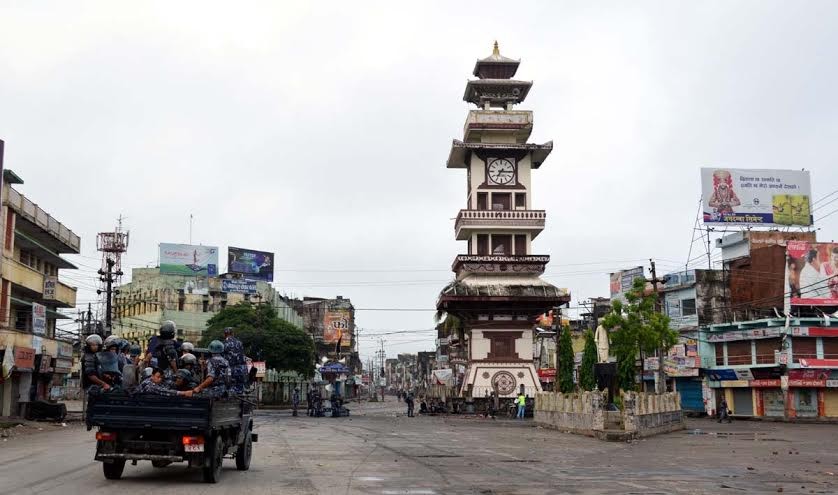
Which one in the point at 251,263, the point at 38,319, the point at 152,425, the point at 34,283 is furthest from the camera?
the point at 251,263

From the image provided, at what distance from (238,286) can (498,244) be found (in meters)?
42.9

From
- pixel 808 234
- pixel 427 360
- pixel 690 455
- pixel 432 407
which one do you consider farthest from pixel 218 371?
pixel 427 360

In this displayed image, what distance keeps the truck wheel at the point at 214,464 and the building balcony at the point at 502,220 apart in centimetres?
4727

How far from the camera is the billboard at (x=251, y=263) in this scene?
99250 millimetres

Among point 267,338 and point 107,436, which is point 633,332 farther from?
point 267,338

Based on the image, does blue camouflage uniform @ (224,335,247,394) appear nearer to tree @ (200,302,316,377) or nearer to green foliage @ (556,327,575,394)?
green foliage @ (556,327,575,394)

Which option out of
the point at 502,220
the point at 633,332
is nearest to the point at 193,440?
the point at 633,332

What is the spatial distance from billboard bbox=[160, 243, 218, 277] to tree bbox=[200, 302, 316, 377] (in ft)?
45.5

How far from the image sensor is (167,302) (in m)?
89.3

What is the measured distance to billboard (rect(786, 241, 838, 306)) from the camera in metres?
52.2

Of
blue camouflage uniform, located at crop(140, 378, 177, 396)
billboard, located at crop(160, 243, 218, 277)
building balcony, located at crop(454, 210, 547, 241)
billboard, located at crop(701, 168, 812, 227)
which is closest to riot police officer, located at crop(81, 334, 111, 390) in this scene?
blue camouflage uniform, located at crop(140, 378, 177, 396)

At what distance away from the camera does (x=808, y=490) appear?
1346cm

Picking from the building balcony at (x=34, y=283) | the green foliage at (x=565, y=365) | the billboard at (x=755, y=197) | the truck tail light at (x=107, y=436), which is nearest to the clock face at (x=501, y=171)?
the billboard at (x=755, y=197)

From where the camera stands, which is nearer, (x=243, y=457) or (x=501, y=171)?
(x=243, y=457)
